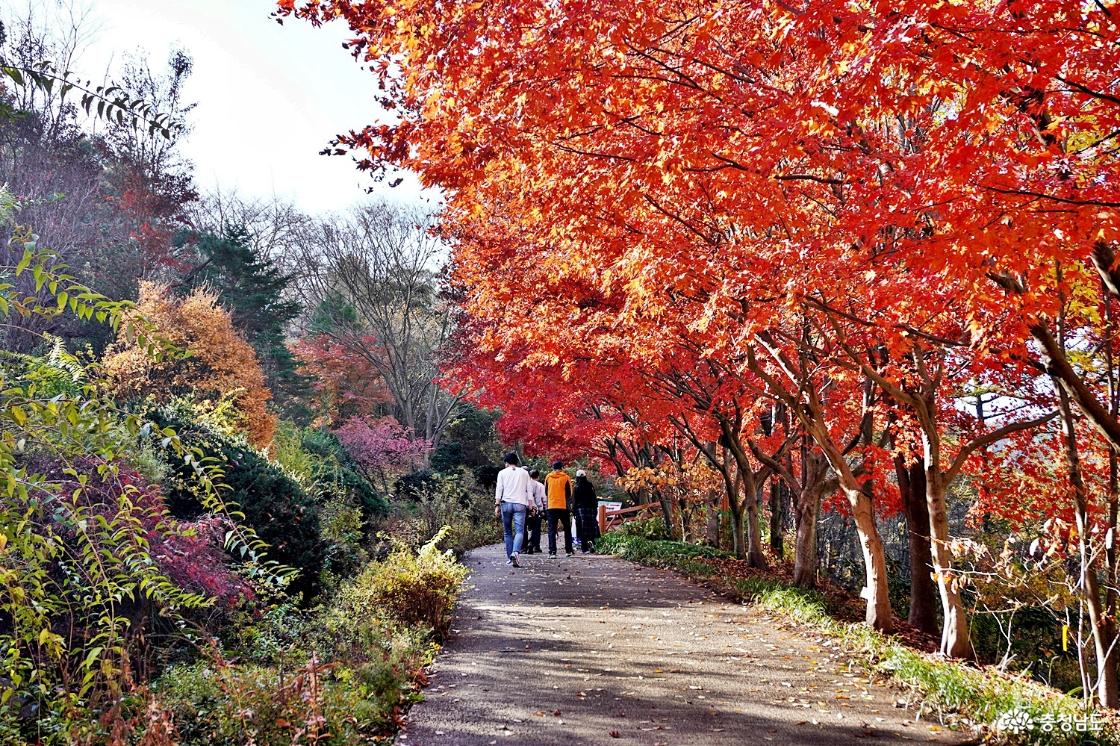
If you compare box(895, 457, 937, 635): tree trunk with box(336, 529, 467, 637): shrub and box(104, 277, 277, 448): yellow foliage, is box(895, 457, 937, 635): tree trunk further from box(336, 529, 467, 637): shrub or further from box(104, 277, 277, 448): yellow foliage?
box(104, 277, 277, 448): yellow foliage

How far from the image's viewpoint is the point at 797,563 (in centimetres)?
1168

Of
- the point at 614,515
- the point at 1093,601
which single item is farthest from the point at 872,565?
the point at 614,515

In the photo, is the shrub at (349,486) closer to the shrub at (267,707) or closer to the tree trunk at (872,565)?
the tree trunk at (872,565)

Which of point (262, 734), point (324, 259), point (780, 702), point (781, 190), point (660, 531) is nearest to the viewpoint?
point (262, 734)

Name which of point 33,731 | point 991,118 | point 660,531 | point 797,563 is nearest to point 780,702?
point 991,118

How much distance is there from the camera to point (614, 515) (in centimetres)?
2619

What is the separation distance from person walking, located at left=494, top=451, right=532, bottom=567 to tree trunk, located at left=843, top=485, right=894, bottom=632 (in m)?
5.71

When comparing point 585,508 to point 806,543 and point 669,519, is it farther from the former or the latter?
point 806,543

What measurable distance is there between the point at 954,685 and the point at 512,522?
9.10m

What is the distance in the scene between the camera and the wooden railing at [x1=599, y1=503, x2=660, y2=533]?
79.3ft

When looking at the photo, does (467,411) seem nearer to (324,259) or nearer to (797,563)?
(324,259)

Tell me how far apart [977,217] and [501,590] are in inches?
331

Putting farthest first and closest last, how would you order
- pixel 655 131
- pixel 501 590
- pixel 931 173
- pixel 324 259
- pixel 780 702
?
pixel 324 259
pixel 501 590
pixel 655 131
pixel 780 702
pixel 931 173

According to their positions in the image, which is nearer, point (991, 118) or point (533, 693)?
point (991, 118)
